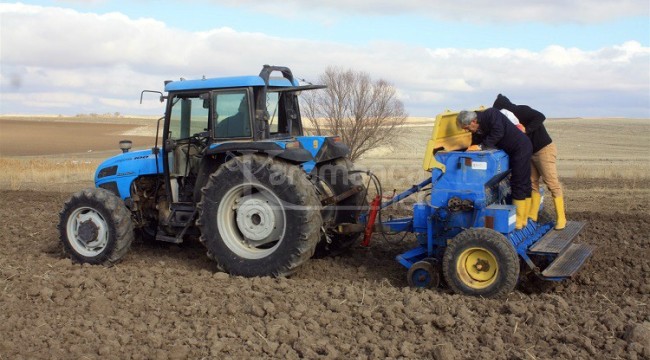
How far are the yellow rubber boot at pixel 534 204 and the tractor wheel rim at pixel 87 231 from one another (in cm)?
500

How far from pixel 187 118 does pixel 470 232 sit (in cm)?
352

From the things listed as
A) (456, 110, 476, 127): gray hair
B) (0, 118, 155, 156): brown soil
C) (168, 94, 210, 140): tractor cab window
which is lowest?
(0, 118, 155, 156): brown soil

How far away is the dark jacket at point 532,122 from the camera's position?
7992 mm

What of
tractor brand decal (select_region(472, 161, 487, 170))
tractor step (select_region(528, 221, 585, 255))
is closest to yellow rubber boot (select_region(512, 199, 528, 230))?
tractor step (select_region(528, 221, 585, 255))

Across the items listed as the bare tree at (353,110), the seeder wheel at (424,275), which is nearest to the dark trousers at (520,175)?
the seeder wheel at (424,275)

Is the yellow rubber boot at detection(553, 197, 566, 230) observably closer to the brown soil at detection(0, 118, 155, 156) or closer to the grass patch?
the grass patch

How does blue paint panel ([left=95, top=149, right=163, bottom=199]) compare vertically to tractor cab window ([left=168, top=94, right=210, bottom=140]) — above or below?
below

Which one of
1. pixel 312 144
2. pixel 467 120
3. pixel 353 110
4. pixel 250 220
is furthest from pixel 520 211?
pixel 353 110

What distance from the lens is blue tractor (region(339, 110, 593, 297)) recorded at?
658cm

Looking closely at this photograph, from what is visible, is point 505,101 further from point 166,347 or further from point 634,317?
point 166,347

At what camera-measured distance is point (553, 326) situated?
215 inches

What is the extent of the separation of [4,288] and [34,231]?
3.52 metres

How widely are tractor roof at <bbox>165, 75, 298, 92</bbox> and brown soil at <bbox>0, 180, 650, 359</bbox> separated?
2098 mm

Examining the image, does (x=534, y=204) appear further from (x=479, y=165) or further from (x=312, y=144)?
(x=312, y=144)
